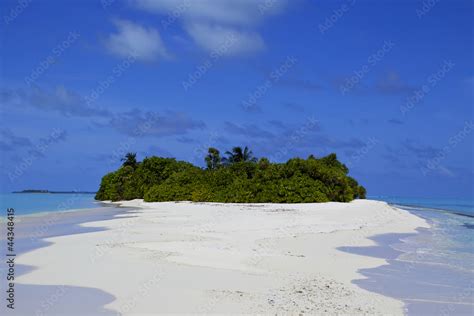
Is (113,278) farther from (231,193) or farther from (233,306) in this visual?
(231,193)

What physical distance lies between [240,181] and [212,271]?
36276 millimetres

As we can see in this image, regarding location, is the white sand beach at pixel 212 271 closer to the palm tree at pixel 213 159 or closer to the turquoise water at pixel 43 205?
the turquoise water at pixel 43 205

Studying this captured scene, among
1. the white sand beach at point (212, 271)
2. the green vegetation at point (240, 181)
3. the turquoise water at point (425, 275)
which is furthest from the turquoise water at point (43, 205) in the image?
the turquoise water at point (425, 275)

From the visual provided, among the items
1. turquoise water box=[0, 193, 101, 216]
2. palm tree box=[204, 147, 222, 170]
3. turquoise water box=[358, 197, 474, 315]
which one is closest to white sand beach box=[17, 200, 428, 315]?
turquoise water box=[358, 197, 474, 315]

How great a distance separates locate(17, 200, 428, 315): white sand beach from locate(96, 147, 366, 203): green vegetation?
25.3 meters

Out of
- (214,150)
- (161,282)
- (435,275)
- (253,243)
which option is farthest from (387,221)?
(214,150)

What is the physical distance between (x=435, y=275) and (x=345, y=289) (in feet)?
10.7

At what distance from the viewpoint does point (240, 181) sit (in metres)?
46.7

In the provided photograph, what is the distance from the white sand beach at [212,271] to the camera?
25.7ft

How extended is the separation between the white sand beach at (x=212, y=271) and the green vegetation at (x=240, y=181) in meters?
25.3

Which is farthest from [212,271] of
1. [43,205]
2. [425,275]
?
[43,205]

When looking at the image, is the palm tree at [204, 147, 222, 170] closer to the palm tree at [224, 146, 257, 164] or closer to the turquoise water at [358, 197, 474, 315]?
the palm tree at [224, 146, 257, 164]

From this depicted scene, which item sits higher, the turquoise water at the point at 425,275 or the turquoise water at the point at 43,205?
the turquoise water at the point at 43,205

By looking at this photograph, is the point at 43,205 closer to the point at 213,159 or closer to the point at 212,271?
the point at 213,159
